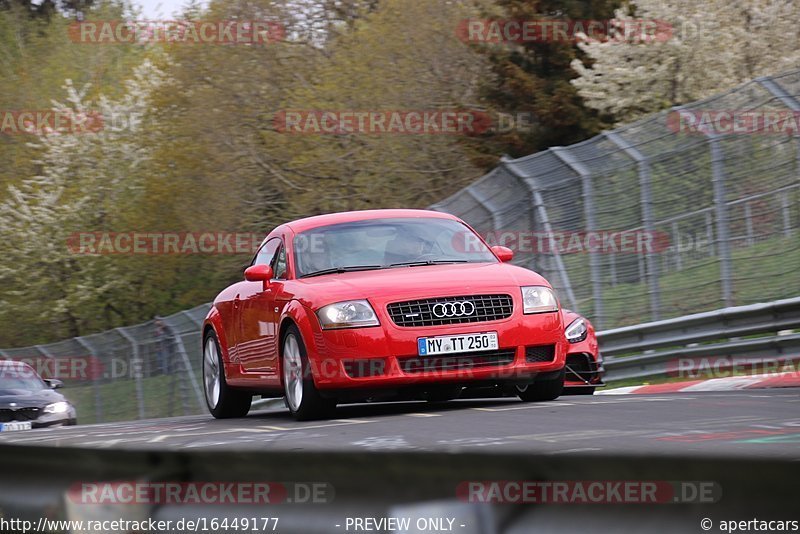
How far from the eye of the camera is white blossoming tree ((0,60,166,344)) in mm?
45469

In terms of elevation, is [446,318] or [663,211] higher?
[663,211]

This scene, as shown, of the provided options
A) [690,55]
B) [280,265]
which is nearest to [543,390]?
[280,265]

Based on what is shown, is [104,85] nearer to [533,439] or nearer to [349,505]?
[533,439]

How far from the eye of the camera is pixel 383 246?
10.2 metres

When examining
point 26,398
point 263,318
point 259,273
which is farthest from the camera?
point 26,398

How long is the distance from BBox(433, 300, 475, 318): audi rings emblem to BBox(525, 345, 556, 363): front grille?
0.52 m

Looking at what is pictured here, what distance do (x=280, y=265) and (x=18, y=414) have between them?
313 inches

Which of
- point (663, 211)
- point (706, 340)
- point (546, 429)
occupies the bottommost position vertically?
point (706, 340)

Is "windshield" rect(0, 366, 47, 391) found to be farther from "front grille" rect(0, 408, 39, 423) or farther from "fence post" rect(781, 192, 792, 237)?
"fence post" rect(781, 192, 792, 237)

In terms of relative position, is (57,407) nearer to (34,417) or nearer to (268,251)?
(34,417)

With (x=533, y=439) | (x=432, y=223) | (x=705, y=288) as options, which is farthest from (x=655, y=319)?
(x=533, y=439)

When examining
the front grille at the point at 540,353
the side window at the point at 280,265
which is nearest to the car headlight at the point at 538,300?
the front grille at the point at 540,353

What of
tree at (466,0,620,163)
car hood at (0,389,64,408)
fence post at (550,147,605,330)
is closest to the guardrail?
fence post at (550,147,605,330)

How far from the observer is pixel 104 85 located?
55.9 meters
